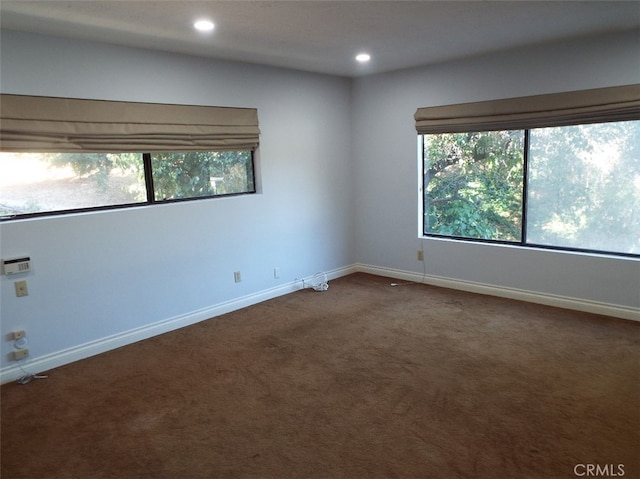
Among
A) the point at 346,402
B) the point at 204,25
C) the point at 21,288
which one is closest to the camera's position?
the point at 346,402

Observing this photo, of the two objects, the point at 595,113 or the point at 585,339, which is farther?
the point at 595,113

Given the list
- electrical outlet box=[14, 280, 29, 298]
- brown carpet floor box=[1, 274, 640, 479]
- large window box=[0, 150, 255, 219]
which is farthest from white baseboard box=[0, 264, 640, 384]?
large window box=[0, 150, 255, 219]

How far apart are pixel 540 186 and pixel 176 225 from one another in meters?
3.41

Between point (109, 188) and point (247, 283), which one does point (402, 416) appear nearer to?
point (247, 283)

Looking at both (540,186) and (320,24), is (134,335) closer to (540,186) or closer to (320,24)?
(320,24)

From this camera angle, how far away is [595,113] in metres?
3.79

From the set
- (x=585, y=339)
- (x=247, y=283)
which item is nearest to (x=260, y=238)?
(x=247, y=283)

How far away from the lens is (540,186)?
427 centimetres

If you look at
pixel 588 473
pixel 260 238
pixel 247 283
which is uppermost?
pixel 260 238

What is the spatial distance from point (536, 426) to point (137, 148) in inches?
135

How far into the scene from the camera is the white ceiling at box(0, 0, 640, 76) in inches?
106

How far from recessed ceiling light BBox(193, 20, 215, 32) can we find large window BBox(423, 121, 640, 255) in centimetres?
274

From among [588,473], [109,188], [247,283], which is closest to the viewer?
[588,473]

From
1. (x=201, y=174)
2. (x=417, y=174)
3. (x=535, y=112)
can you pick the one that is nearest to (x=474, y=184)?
(x=417, y=174)
